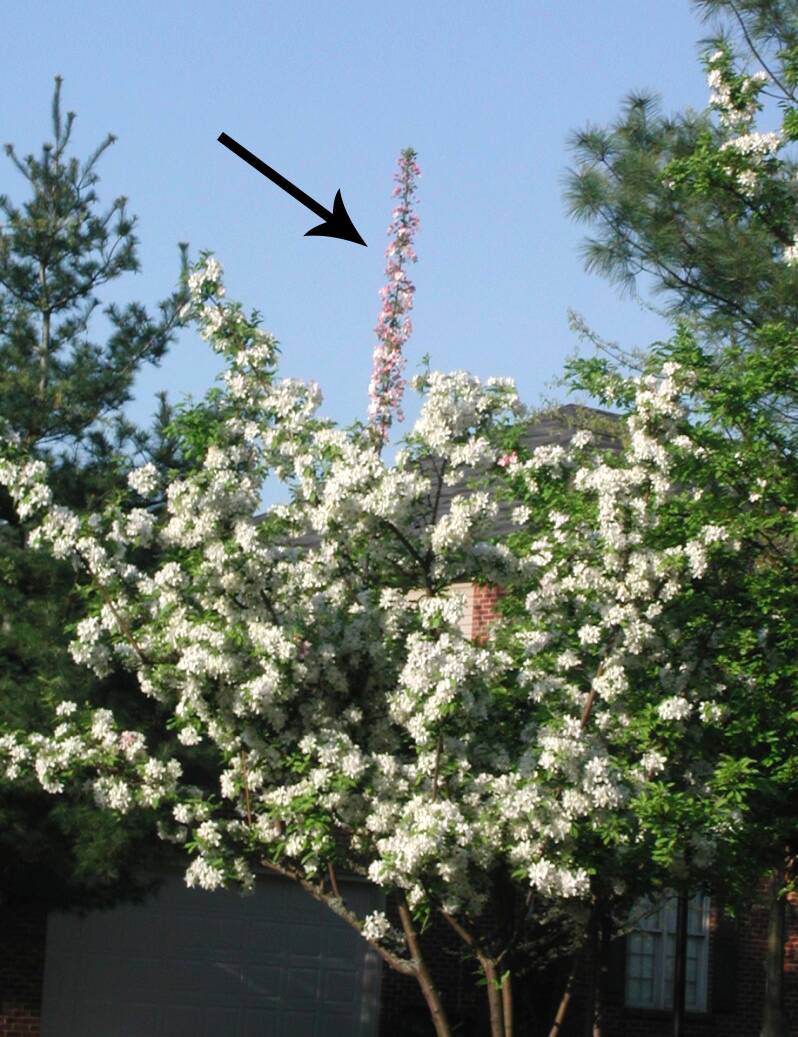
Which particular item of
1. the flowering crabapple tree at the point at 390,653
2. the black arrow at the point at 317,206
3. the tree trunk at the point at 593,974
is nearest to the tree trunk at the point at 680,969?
the tree trunk at the point at 593,974

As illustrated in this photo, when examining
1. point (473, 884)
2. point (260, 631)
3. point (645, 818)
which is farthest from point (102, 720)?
point (645, 818)

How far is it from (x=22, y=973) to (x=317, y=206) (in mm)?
11942

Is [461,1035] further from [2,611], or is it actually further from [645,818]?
[645,818]

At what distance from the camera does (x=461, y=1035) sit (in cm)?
1755

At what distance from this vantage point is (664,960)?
65.3ft

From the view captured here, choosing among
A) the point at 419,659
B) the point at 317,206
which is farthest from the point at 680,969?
the point at 317,206

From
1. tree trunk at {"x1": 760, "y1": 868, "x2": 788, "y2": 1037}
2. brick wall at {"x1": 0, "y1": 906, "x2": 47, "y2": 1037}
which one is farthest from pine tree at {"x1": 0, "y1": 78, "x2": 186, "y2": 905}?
tree trunk at {"x1": 760, "y1": 868, "x2": 788, "y2": 1037}

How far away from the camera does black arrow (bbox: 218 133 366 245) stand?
16.6 ft

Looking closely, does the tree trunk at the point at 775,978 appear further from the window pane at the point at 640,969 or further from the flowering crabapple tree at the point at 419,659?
the flowering crabapple tree at the point at 419,659

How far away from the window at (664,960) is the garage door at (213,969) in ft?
11.0

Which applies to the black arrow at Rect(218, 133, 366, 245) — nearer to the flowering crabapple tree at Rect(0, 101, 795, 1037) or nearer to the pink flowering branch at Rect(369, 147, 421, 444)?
the flowering crabapple tree at Rect(0, 101, 795, 1037)

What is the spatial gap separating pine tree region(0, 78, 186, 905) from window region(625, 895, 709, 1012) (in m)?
7.73

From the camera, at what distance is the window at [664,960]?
1969 cm

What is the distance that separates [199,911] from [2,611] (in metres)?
5.33
